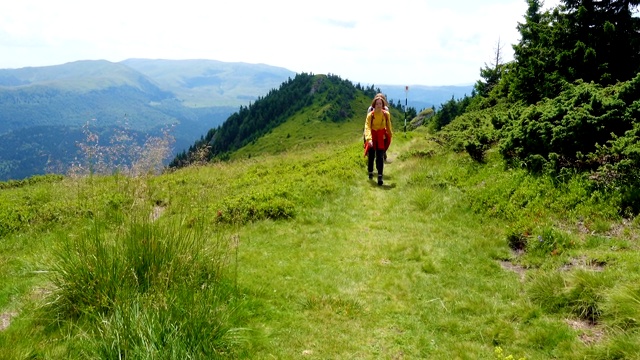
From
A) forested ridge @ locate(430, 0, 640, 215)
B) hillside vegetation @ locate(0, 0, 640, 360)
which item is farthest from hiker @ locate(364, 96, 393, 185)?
forested ridge @ locate(430, 0, 640, 215)

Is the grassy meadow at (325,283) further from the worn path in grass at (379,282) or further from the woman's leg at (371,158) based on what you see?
the woman's leg at (371,158)

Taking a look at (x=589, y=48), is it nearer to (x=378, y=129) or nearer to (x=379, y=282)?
(x=378, y=129)

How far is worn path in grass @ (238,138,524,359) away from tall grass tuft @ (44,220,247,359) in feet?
2.52

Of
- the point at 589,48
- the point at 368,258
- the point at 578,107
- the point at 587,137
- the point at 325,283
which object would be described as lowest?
the point at 325,283

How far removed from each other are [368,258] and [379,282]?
1.17 metres

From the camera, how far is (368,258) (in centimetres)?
881

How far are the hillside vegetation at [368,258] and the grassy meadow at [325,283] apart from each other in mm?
33

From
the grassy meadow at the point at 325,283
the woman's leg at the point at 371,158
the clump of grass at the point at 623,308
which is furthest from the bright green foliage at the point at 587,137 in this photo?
the woman's leg at the point at 371,158

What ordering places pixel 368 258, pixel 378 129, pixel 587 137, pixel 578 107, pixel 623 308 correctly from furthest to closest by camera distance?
pixel 378 129
pixel 578 107
pixel 587 137
pixel 368 258
pixel 623 308

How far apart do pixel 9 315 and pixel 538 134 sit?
12.9m

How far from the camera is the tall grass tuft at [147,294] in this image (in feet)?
15.7

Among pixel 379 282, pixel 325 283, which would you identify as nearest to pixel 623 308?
pixel 379 282

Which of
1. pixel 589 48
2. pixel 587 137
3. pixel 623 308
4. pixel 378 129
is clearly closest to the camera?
pixel 623 308

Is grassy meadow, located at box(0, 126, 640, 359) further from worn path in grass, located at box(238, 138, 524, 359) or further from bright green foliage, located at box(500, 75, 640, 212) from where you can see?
bright green foliage, located at box(500, 75, 640, 212)
